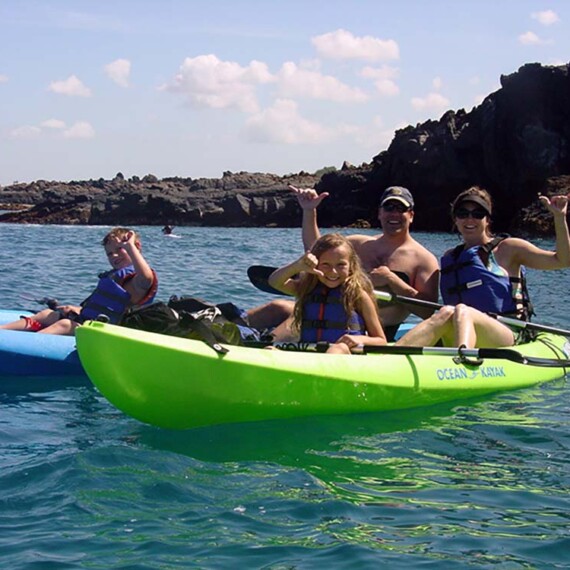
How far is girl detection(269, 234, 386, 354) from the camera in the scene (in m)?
5.55

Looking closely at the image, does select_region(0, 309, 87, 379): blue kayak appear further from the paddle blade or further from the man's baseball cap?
the man's baseball cap

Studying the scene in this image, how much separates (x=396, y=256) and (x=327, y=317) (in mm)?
1331

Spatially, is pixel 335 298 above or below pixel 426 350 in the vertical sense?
above

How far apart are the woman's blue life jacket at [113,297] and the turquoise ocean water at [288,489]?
0.83 m

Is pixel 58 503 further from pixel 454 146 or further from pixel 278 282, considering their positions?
pixel 454 146

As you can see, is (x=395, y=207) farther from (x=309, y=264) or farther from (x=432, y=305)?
(x=309, y=264)

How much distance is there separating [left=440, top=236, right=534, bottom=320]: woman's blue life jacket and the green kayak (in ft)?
3.15

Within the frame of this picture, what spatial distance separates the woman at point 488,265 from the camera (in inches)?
251

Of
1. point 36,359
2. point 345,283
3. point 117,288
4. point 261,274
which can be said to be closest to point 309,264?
point 345,283

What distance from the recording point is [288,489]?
4039 millimetres

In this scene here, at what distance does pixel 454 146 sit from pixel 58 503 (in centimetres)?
4450

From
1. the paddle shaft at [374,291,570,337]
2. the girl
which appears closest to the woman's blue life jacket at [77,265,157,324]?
the girl

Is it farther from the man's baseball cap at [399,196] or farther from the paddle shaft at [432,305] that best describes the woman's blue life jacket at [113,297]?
the man's baseball cap at [399,196]

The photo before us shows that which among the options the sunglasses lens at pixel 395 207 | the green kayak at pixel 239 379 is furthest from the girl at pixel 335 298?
the sunglasses lens at pixel 395 207
